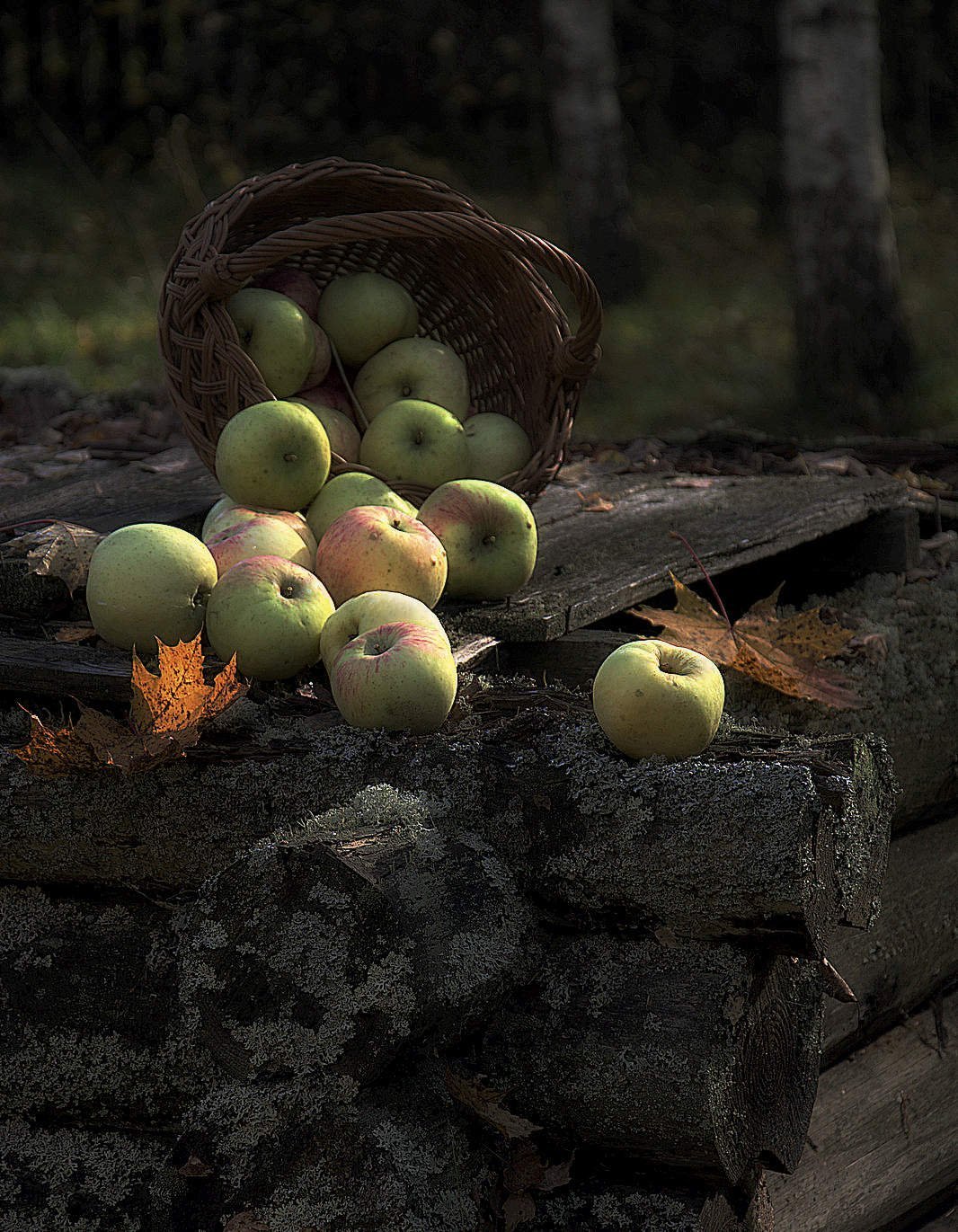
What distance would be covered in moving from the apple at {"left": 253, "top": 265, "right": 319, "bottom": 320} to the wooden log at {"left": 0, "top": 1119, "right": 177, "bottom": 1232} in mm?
1889

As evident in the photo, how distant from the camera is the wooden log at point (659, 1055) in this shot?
1.58m

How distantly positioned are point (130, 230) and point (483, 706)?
8.43 m

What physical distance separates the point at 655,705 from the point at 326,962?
52 centimetres

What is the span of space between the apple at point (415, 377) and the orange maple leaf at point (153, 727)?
4.35 ft

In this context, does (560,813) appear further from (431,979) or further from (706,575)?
(706,575)

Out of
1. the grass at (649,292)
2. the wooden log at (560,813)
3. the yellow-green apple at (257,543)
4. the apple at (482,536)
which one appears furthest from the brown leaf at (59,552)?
the grass at (649,292)

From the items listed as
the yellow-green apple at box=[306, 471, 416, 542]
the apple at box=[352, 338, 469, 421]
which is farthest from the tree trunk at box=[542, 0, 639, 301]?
the yellow-green apple at box=[306, 471, 416, 542]

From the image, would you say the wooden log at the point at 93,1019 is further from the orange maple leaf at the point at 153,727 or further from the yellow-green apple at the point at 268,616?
the yellow-green apple at the point at 268,616

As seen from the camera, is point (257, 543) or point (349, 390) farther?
point (349, 390)

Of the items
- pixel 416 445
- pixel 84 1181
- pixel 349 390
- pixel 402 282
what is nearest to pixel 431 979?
pixel 84 1181

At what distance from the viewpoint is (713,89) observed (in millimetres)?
11055

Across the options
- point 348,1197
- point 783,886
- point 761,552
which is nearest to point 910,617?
point 761,552

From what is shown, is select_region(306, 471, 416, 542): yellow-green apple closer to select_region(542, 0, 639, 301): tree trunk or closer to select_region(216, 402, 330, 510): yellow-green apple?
select_region(216, 402, 330, 510): yellow-green apple

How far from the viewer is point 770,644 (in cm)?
238
